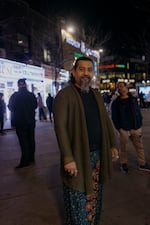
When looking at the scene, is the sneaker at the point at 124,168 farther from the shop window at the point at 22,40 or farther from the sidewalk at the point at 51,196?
the shop window at the point at 22,40

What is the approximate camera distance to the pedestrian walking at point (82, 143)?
2510 millimetres

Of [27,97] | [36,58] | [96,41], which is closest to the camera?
[27,97]

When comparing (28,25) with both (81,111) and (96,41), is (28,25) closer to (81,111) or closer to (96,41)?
(96,41)

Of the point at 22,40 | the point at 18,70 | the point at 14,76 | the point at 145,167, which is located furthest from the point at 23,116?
the point at 22,40

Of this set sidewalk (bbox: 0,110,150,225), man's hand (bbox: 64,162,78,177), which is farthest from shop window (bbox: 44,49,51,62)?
man's hand (bbox: 64,162,78,177)

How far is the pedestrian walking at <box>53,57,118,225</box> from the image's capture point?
8.23ft

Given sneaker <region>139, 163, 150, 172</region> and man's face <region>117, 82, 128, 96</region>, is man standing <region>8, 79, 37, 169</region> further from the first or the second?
sneaker <region>139, 163, 150, 172</region>

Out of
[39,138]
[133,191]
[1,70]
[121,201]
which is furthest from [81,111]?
[1,70]

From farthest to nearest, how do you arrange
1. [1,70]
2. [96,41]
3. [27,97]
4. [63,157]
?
1. [96,41]
2. [1,70]
3. [27,97]
4. [63,157]

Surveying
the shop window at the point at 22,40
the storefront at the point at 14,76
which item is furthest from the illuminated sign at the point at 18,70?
the shop window at the point at 22,40

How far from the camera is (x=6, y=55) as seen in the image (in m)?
17.7

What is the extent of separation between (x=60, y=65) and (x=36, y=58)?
4008 mm

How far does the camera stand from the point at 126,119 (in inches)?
207

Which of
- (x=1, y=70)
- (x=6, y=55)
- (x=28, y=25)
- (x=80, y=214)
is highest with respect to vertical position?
(x=28, y=25)
